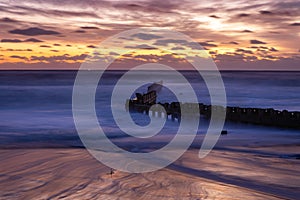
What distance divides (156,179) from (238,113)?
60.3 ft

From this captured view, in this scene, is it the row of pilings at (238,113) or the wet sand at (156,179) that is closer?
the wet sand at (156,179)

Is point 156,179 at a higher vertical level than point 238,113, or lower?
lower

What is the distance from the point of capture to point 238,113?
27969mm

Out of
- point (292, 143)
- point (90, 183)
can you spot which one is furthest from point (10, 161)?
point (292, 143)

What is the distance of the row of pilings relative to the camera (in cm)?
2483

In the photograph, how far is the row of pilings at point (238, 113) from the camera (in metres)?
24.8

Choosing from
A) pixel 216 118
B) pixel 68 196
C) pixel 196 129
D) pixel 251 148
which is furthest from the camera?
pixel 216 118

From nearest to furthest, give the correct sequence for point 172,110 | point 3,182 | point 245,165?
point 3,182, point 245,165, point 172,110

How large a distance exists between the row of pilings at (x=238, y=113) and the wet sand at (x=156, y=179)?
36.6 feet

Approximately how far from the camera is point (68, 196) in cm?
891

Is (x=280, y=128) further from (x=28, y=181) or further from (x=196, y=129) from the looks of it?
(x=28, y=181)

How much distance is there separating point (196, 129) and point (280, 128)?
4.92 metres

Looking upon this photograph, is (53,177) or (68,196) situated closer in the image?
(68,196)

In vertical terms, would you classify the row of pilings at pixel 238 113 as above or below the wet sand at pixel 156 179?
above
